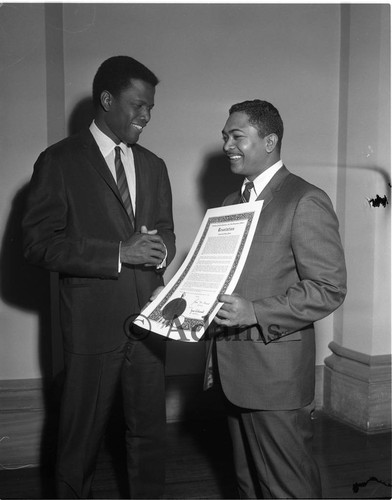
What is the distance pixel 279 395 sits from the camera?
1799mm

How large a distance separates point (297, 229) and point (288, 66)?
218cm

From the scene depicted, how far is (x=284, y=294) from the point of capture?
1.82 metres

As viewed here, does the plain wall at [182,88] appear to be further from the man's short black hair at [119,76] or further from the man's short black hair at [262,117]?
the man's short black hair at [262,117]

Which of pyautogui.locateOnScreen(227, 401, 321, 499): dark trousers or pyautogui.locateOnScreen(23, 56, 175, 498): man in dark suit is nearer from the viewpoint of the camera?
pyautogui.locateOnScreen(227, 401, 321, 499): dark trousers

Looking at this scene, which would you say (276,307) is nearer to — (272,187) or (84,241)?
(272,187)

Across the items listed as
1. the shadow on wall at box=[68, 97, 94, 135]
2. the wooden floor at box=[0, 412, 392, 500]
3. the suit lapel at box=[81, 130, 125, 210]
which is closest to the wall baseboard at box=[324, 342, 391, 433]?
the wooden floor at box=[0, 412, 392, 500]

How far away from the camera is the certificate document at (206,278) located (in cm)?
166

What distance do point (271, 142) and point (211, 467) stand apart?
1903mm

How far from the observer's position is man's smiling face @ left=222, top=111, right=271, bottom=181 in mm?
1910

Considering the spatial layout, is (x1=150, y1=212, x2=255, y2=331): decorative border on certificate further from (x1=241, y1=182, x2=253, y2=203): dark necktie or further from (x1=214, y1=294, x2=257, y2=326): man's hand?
(x1=241, y1=182, x2=253, y2=203): dark necktie

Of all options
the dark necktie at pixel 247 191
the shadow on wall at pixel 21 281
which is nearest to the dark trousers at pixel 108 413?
the dark necktie at pixel 247 191

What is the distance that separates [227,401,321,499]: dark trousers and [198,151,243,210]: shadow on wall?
6.09ft

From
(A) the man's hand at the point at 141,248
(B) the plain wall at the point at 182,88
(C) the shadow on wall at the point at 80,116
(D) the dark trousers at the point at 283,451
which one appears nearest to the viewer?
(D) the dark trousers at the point at 283,451

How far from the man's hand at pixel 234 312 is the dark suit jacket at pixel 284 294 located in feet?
0.14
